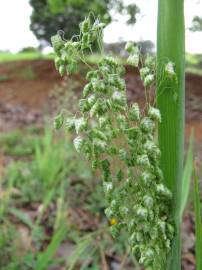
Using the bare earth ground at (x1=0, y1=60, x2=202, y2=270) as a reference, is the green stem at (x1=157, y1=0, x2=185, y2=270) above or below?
above

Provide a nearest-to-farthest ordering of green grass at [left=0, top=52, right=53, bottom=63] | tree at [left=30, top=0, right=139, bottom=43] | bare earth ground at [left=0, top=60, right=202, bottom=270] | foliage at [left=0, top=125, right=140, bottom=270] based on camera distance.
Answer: foliage at [left=0, top=125, right=140, bottom=270] < bare earth ground at [left=0, top=60, right=202, bottom=270] < tree at [left=30, top=0, right=139, bottom=43] < green grass at [left=0, top=52, right=53, bottom=63]

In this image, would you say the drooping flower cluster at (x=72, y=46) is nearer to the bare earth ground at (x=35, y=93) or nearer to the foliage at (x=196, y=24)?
the bare earth ground at (x=35, y=93)

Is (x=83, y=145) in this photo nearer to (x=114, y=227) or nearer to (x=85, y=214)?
(x=114, y=227)

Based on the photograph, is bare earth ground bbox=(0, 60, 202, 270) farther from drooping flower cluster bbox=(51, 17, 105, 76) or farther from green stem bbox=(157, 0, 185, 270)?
drooping flower cluster bbox=(51, 17, 105, 76)

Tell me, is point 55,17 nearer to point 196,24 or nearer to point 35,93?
point 35,93

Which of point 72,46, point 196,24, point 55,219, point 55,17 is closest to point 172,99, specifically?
point 72,46

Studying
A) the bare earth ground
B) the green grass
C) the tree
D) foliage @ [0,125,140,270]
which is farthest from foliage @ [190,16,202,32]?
the green grass

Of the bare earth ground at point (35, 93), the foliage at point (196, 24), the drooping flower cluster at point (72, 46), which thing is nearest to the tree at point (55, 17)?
the bare earth ground at point (35, 93)
